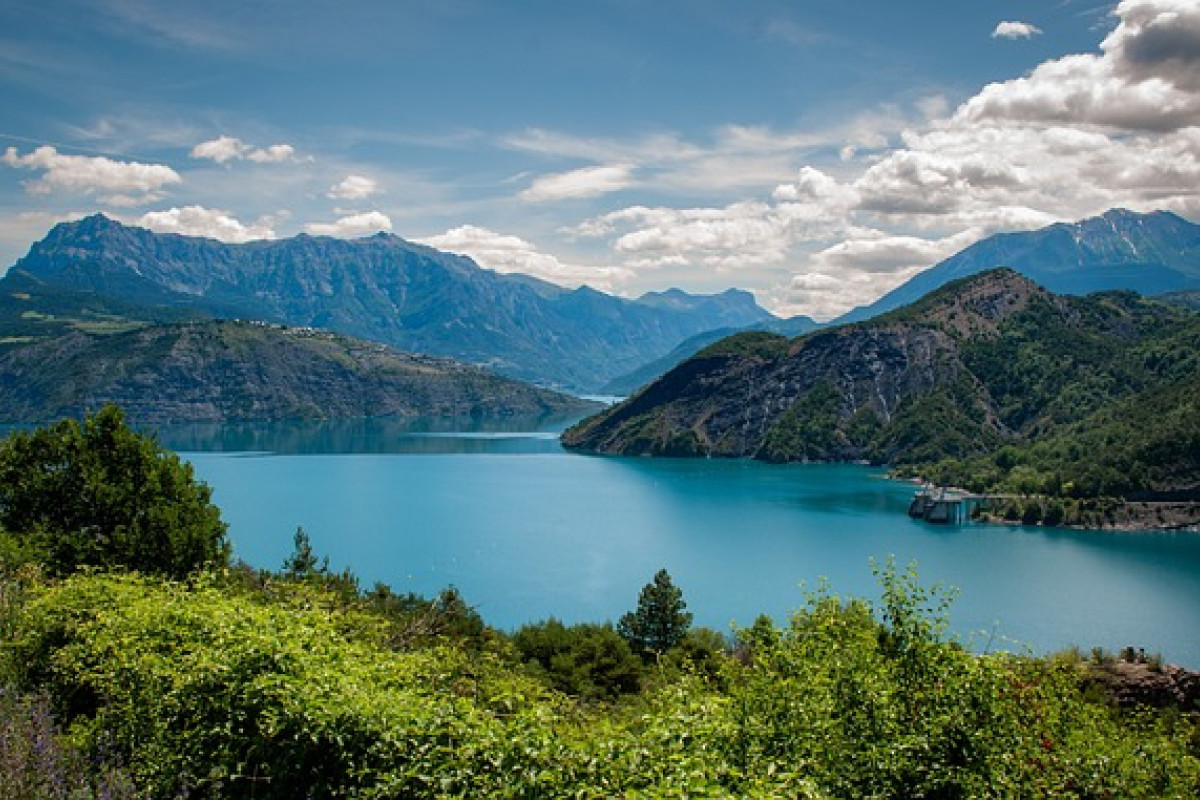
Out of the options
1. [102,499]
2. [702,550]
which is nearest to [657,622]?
[102,499]

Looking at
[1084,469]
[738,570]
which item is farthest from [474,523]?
[1084,469]

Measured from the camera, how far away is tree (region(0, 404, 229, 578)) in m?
28.5

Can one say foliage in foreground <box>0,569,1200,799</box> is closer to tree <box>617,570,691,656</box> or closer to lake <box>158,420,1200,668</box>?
lake <box>158,420,1200,668</box>

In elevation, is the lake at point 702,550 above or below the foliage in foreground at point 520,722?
below

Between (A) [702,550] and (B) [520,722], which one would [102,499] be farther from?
(A) [702,550]

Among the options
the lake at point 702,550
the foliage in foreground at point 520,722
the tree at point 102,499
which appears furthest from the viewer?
the lake at point 702,550

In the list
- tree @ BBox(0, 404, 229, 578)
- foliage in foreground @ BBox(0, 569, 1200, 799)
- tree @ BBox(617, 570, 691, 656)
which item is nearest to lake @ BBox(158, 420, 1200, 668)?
tree @ BBox(617, 570, 691, 656)

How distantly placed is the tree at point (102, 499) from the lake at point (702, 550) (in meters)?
34.6

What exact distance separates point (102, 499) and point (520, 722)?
26.4 metres

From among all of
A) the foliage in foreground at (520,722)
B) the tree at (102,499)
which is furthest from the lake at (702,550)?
the foliage in foreground at (520,722)

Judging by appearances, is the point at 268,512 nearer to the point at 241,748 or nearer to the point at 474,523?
the point at 474,523

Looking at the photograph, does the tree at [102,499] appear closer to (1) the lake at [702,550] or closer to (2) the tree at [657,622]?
(1) the lake at [702,550]

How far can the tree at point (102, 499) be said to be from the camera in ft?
93.5

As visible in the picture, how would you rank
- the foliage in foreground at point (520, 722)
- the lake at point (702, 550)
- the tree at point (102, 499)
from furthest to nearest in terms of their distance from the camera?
the lake at point (702, 550) < the tree at point (102, 499) < the foliage in foreground at point (520, 722)
